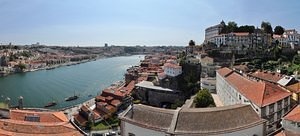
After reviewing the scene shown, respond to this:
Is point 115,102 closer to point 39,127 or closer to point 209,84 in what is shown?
point 209,84

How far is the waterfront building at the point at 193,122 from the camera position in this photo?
42.0 feet

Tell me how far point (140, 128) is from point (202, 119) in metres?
2.59

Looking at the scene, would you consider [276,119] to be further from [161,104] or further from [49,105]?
[49,105]

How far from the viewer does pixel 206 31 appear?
57812 mm

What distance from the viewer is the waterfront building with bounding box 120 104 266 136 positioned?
504 inches

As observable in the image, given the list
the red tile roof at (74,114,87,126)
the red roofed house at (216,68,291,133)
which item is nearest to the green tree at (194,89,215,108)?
the red roofed house at (216,68,291,133)

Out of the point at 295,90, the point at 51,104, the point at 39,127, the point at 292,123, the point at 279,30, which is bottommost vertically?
the point at 51,104

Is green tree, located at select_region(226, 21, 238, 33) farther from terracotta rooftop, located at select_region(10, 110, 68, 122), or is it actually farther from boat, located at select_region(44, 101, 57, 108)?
terracotta rooftop, located at select_region(10, 110, 68, 122)

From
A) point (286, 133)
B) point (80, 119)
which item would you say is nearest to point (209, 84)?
point (80, 119)

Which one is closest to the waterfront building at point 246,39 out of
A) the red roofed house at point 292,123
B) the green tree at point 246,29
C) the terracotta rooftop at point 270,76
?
the green tree at point 246,29

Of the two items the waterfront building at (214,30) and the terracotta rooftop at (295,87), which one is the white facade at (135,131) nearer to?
the terracotta rooftop at (295,87)

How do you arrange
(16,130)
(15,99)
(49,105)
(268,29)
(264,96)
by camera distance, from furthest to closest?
(268,29), (15,99), (49,105), (264,96), (16,130)

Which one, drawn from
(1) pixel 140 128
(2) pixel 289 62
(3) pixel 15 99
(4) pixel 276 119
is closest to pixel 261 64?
(2) pixel 289 62

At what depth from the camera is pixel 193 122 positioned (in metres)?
13.0
